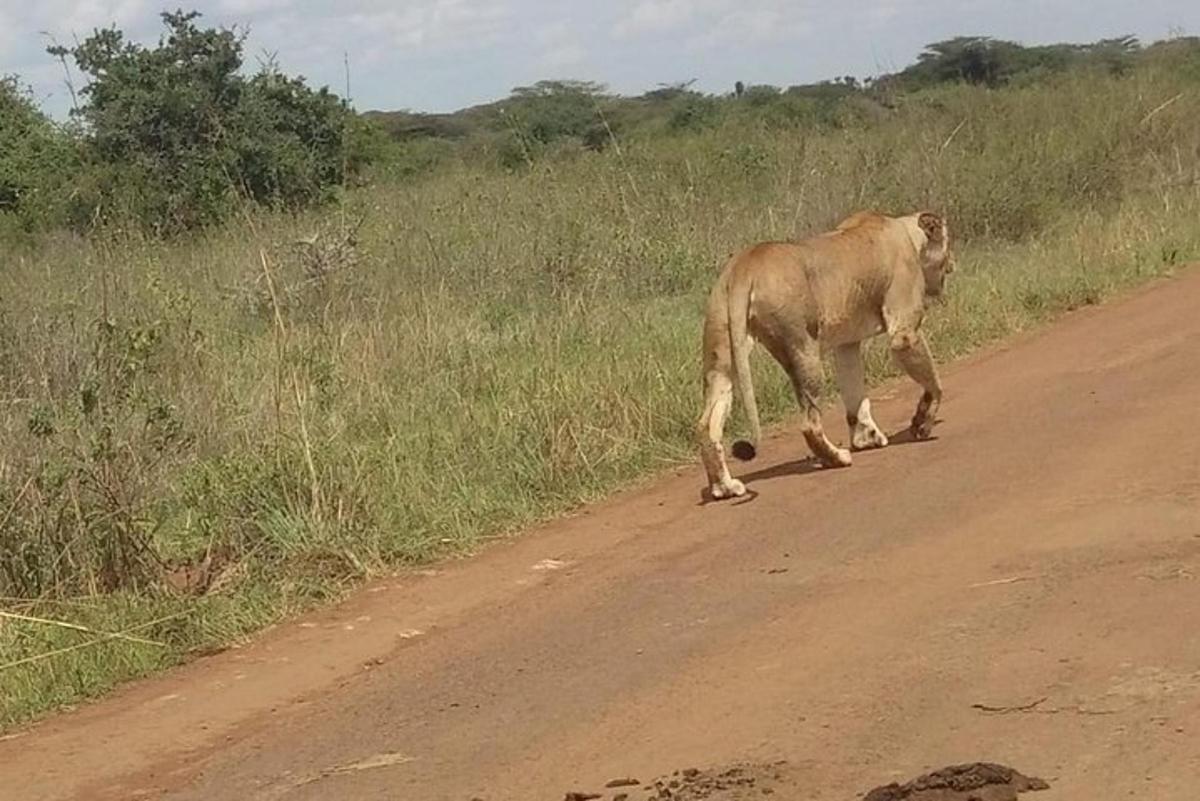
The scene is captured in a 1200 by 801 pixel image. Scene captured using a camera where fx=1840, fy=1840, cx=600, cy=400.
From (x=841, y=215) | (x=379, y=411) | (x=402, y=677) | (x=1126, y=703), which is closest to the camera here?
(x=1126, y=703)

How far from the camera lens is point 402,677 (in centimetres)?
655

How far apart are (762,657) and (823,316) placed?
11.0 ft

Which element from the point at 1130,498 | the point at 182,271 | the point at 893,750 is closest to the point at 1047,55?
the point at 182,271

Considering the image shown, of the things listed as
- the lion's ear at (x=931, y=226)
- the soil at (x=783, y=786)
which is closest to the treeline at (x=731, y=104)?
the lion's ear at (x=931, y=226)

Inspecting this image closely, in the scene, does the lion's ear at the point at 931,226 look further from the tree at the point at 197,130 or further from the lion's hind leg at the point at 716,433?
the tree at the point at 197,130

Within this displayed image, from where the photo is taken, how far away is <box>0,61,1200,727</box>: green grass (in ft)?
25.9

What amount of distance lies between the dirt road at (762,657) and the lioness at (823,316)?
389 millimetres

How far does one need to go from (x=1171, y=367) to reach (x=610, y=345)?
3319 millimetres

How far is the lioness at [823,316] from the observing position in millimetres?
8727

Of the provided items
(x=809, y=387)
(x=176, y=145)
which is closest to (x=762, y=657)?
(x=809, y=387)

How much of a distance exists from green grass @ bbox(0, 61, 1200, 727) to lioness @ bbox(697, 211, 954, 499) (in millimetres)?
935

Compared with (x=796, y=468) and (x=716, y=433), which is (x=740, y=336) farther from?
(x=796, y=468)

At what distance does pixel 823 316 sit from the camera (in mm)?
9102

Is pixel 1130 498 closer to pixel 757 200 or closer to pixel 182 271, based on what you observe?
pixel 182 271
